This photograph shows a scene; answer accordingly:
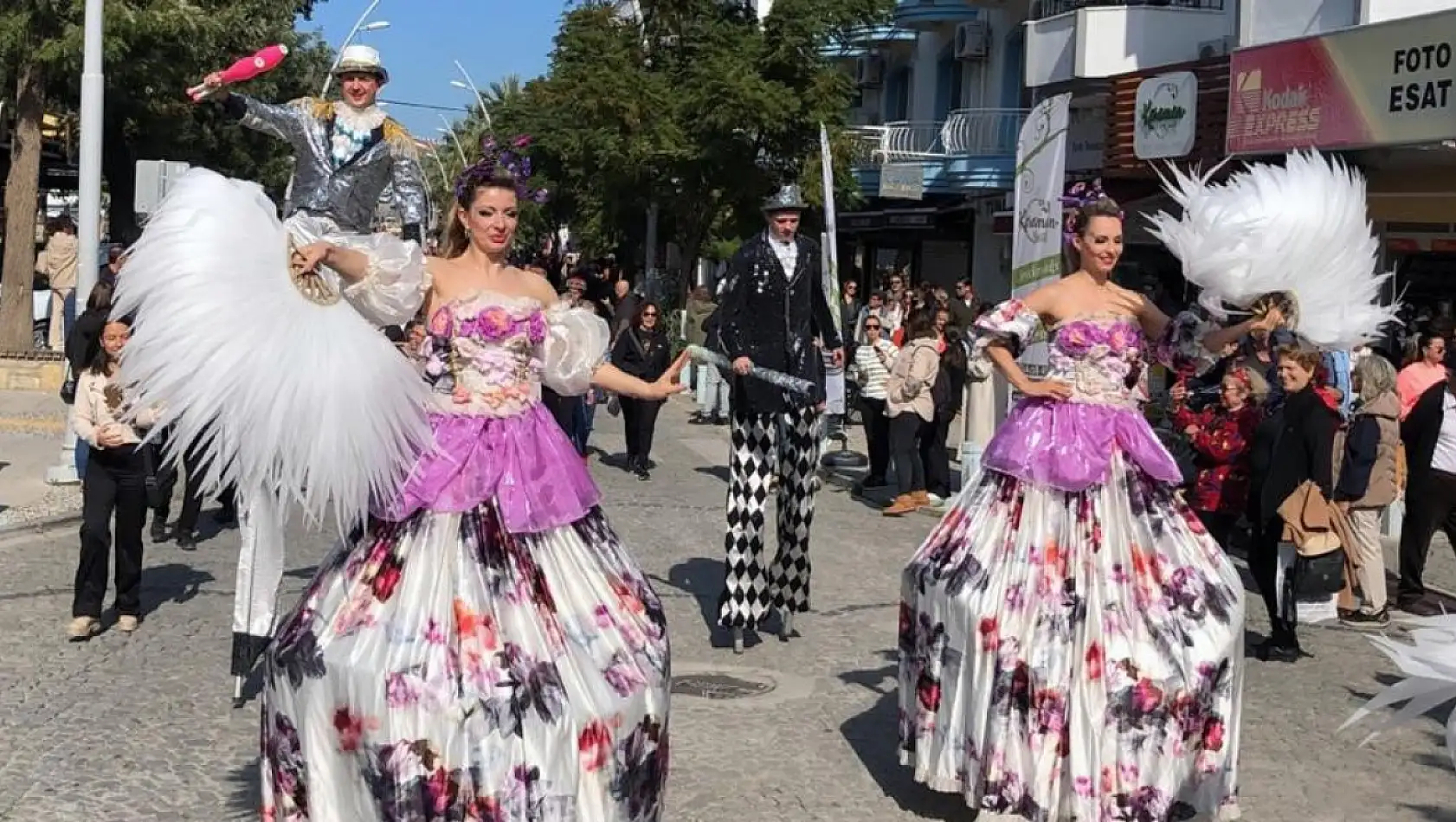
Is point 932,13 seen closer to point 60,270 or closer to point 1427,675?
point 60,270

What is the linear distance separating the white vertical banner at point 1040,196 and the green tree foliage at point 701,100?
13321mm

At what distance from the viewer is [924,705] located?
18.6 feet

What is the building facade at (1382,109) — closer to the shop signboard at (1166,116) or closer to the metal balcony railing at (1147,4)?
the shop signboard at (1166,116)

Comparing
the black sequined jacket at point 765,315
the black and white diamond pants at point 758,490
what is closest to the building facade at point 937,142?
the black sequined jacket at point 765,315

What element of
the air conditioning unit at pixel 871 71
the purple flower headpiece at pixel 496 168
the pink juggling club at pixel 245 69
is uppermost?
the air conditioning unit at pixel 871 71

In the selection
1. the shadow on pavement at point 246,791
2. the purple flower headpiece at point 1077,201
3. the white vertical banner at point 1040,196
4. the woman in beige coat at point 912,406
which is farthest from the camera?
the woman in beige coat at point 912,406

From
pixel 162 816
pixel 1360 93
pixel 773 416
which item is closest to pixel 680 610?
pixel 773 416

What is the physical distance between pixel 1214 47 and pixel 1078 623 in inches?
695

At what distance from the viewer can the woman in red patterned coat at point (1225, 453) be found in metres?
9.21

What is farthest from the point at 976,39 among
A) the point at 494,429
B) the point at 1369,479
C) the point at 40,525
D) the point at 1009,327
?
the point at 494,429

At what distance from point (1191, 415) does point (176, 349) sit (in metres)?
6.99

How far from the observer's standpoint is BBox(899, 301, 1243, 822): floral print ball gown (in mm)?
5164

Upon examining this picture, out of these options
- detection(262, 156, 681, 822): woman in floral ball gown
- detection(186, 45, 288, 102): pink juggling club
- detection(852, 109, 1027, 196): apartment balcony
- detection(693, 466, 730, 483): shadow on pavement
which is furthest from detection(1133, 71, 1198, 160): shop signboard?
detection(262, 156, 681, 822): woman in floral ball gown

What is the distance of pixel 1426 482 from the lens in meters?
9.90
